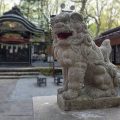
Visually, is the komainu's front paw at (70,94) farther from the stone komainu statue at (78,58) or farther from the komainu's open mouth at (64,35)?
the komainu's open mouth at (64,35)

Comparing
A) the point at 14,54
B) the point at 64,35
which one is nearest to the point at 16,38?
the point at 14,54

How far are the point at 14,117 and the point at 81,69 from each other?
10.5 ft

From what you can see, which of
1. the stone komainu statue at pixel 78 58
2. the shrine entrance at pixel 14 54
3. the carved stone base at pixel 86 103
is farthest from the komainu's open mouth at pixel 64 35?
the shrine entrance at pixel 14 54

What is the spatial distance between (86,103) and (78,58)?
779mm

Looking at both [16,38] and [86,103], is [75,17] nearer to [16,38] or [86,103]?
[86,103]

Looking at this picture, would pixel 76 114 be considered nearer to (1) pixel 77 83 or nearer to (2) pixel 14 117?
(1) pixel 77 83

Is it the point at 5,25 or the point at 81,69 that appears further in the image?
the point at 5,25

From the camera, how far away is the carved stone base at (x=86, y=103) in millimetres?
4648

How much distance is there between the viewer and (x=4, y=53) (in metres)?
23.6

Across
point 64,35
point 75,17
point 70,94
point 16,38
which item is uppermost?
point 16,38

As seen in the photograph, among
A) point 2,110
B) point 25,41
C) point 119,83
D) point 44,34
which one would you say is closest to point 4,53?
point 25,41

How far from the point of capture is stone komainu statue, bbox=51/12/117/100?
15.1ft

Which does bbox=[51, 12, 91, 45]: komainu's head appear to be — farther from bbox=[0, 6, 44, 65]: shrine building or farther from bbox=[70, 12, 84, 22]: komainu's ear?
bbox=[0, 6, 44, 65]: shrine building

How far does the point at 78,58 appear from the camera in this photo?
4668 mm
